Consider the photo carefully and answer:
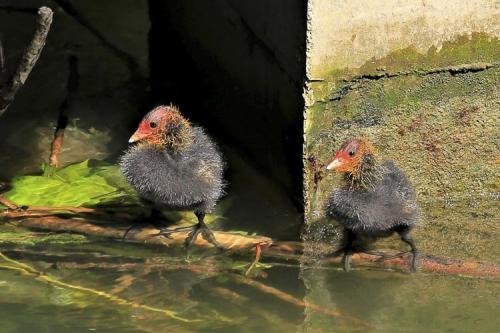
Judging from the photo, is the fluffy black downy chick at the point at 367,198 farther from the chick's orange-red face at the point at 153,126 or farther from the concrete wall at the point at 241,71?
the chick's orange-red face at the point at 153,126

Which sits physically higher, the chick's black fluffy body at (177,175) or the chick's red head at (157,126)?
the chick's red head at (157,126)

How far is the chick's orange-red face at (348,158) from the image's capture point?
13.3 feet

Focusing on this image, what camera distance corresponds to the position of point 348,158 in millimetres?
4062

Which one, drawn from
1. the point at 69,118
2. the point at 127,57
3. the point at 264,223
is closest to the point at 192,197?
the point at 264,223

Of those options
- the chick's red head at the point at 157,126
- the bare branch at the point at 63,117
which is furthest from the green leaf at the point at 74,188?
the chick's red head at the point at 157,126

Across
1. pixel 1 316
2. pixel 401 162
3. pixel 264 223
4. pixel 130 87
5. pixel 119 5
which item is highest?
pixel 119 5

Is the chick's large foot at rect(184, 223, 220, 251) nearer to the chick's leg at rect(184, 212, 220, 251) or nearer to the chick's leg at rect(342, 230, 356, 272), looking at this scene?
the chick's leg at rect(184, 212, 220, 251)

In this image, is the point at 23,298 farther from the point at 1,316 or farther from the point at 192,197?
the point at 192,197

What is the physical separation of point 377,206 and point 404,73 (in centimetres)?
64

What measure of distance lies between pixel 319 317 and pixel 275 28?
1472 mm

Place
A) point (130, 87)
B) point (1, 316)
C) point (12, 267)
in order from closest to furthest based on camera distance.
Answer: point (1, 316) < point (12, 267) < point (130, 87)

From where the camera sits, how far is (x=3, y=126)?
5.44 meters

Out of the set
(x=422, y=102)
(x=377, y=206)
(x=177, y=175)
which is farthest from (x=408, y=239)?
(x=177, y=175)

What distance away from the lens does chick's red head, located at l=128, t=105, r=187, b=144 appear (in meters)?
4.29
